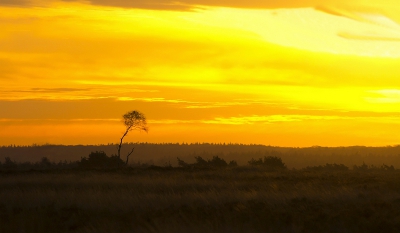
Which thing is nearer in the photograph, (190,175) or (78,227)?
(78,227)

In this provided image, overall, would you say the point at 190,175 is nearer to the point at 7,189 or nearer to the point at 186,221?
the point at 7,189

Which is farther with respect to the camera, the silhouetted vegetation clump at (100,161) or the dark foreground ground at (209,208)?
the silhouetted vegetation clump at (100,161)

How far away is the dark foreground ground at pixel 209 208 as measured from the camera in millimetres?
22484

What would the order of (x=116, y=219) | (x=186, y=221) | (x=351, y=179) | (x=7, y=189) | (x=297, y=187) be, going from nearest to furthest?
(x=186, y=221) < (x=116, y=219) < (x=297, y=187) < (x=7, y=189) < (x=351, y=179)

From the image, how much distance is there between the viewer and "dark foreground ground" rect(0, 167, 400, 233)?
22484 millimetres

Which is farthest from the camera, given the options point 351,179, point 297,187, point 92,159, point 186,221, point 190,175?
point 92,159

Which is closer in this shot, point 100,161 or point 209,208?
point 209,208

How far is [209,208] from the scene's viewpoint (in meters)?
26.3

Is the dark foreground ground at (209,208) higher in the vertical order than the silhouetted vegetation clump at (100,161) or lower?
lower

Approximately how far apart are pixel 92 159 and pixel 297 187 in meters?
37.8

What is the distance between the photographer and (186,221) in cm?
2294

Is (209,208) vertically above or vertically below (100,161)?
below

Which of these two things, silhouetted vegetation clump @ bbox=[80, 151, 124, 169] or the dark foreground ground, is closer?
the dark foreground ground

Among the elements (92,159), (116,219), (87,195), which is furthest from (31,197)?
(92,159)
